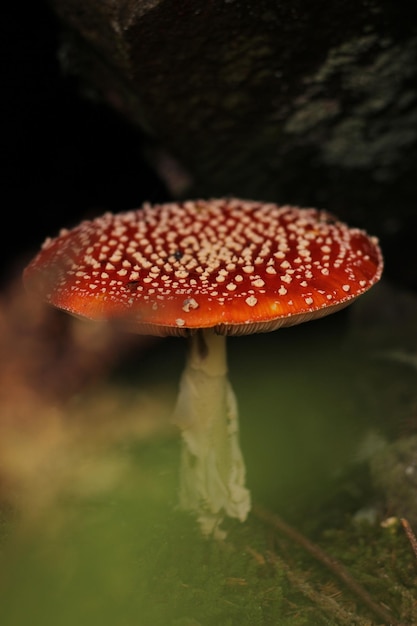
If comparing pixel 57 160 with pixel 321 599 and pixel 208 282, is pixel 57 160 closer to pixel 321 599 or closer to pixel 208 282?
pixel 208 282

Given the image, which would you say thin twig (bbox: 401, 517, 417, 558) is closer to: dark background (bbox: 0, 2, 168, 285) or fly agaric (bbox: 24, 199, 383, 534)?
fly agaric (bbox: 24, 199, 383, 534)

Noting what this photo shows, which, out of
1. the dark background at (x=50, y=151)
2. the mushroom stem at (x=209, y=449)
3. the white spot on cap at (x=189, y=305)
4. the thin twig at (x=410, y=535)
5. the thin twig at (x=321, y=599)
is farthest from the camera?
the dark background at (x=50, y=151)

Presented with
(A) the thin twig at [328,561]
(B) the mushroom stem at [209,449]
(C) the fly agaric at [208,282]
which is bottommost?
(A) the thin twig at [328,561]

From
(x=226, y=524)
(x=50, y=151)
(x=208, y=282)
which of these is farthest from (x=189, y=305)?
(x=50, y=151)

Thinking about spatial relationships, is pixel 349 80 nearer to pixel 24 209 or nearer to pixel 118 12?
pixel 118 12

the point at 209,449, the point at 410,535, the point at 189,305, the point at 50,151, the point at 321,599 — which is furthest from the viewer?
the point at 50,151

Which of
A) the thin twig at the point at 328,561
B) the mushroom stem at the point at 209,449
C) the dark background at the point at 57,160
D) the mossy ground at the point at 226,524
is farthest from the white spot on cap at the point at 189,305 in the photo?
the dark background at the point at 57,160

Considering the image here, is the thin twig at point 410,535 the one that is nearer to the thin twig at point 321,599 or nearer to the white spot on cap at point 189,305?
the thin twig at point 321,599

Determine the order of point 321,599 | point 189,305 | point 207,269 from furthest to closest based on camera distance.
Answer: point 321,599
point 207,269
point 189,305
